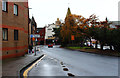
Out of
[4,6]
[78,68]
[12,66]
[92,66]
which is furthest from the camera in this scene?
[4,6]

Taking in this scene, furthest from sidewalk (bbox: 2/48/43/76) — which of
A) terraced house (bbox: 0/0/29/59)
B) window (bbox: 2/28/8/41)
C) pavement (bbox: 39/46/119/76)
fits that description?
window (bbox: 2/28/8/41)

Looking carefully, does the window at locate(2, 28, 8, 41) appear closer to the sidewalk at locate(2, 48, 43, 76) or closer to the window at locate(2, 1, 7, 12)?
the window at locate(2, 1, 7, 12)

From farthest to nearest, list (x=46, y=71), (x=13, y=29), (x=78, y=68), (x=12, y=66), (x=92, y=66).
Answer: (x=13, y=29) < (x=92, y=66) < (x=12, y=66) < (x=78, y=68) < (x=46, y=71)

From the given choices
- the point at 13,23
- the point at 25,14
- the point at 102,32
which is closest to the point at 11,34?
the point at 13,23

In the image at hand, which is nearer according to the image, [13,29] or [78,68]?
[78,68]

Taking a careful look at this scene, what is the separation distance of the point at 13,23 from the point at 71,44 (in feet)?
112

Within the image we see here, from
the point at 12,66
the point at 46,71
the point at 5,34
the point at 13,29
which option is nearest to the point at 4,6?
the point at 13,29

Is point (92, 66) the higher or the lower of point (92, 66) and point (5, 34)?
the lower

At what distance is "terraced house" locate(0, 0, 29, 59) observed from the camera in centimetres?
1431

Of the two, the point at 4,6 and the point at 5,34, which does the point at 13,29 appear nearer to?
the point at 5,34

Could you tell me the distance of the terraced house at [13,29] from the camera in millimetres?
14312

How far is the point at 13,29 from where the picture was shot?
15.8 m

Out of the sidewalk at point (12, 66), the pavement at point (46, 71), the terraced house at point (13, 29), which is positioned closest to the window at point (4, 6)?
the terraced house at point (13, 29)

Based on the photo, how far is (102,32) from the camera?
22250 millimetres
